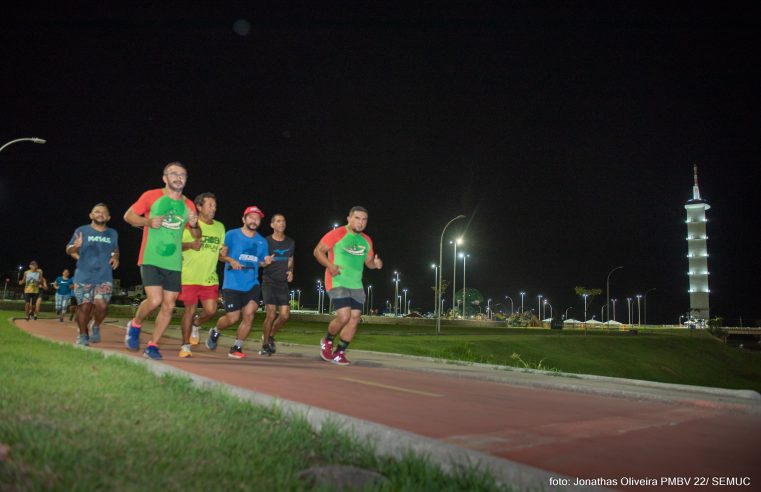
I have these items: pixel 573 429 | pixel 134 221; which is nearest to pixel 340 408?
pixel 573 429

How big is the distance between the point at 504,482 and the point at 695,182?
193 meters

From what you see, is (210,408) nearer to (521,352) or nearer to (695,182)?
(521,352)

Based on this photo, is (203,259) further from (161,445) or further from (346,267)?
(161,445)

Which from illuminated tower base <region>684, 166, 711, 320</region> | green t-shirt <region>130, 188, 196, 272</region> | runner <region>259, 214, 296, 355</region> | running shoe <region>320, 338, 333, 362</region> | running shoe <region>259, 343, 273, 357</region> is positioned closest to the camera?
green t-shirt <region>130, 188, 196, 272</region>

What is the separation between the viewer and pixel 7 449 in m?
2.85

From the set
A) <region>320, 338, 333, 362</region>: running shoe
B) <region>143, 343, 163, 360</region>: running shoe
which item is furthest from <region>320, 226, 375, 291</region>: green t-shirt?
<region>143, 343, 163, 360</region>: running shoe

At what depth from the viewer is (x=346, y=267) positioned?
32.0 feet

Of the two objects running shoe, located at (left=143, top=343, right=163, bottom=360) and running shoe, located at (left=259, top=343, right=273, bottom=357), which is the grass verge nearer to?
running shoe, located at (left=143, top=343, right=163, bottom=360)

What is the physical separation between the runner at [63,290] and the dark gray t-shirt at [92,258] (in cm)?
1100

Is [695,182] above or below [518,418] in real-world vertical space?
above

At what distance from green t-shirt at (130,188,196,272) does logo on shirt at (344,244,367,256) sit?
2713mm

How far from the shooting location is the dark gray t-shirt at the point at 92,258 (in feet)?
33.1

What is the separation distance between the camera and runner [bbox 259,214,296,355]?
10523mm

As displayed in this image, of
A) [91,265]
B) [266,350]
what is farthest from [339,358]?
[91,265]
